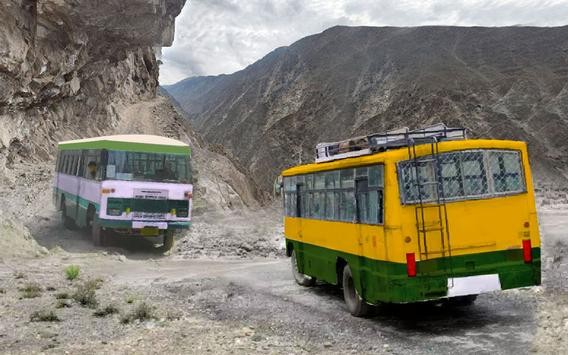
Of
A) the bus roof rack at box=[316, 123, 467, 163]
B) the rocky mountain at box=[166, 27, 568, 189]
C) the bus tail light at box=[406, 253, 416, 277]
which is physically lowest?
the bus tail light at box=[406, 253, 416, 277]

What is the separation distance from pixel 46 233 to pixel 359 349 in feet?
65.7

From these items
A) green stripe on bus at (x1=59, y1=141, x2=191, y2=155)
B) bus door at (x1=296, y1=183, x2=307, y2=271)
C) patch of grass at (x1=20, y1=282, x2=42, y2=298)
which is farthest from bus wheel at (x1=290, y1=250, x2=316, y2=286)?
green stripe on bus at (x1=59, y1=141, x2=191, y2=155)

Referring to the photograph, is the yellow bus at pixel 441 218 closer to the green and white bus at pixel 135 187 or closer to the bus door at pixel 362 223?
the bus door at pixel 362 223

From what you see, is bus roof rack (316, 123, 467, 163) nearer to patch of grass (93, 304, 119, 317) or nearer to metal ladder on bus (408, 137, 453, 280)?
metal ladder on bus (408, 137, 453, 280)

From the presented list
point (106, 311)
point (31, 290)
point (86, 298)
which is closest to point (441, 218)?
point (106, 311)

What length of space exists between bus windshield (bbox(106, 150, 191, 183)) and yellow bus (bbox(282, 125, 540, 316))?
468 inches

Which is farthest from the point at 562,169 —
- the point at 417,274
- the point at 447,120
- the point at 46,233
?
the point at 417,274

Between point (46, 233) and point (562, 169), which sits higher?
point (562, 169)

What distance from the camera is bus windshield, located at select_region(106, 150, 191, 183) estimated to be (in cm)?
2041

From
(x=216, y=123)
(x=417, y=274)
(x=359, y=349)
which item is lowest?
(x=359, y=349)

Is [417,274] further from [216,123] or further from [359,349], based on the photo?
[216,123]

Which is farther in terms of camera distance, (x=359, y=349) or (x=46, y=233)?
(x=46, y=233)

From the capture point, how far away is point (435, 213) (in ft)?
31.2

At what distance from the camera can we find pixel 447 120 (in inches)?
3228
